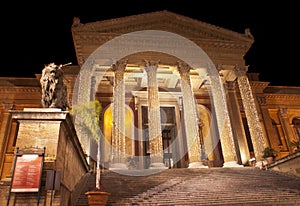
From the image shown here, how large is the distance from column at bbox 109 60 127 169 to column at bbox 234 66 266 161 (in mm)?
8250

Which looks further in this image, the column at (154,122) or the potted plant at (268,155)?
the column at (154,122)

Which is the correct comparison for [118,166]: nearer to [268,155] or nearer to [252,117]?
[268,155]

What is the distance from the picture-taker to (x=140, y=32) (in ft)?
59.4

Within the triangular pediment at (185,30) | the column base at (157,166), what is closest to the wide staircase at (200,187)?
the column base at (157,166)

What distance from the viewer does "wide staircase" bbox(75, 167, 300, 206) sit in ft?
26.4

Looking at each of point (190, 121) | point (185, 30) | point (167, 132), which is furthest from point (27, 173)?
point (167, 132)

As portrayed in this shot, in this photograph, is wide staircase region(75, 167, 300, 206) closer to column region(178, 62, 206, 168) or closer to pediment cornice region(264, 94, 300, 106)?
column region(178, 62, 206, 168)

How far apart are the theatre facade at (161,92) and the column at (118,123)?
59mm

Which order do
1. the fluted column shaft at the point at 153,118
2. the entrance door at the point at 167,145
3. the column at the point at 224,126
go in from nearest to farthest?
the fluted column shaft at the point at 153,118 → the column at the point at 224,126 → the entrance door at the point at 167,145

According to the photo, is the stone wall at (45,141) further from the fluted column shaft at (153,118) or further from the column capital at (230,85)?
the column capital at (230,85)

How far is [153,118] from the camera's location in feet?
49.4

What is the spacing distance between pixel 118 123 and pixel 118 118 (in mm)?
323

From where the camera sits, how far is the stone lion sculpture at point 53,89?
6637 millimetres

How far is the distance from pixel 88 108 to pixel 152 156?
4676 mm
